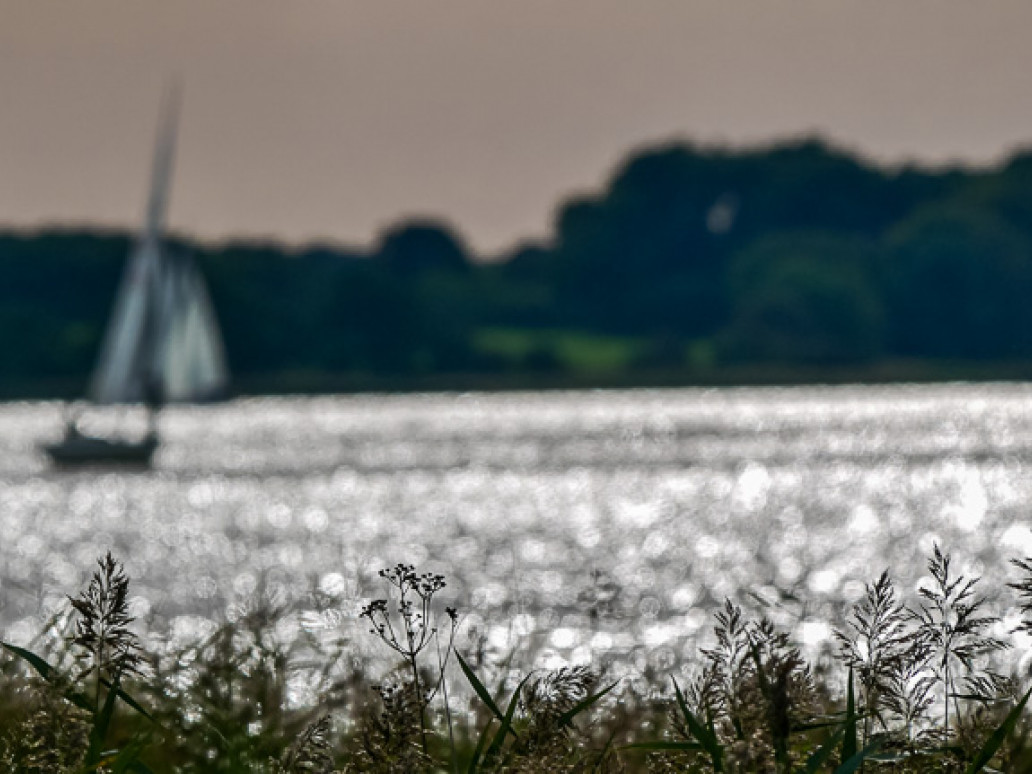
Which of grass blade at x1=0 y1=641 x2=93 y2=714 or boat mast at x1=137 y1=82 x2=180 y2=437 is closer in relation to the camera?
grass blade at x1=0 y1=641 x2=93 y2=714

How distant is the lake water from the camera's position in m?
21.9

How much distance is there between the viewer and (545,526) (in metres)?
62.3

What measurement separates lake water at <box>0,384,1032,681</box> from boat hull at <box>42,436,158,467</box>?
6.39 ft

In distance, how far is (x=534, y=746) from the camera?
416cm

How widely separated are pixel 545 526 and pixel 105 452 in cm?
2428

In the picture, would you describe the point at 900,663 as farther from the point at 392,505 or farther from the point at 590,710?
the point at 392,505

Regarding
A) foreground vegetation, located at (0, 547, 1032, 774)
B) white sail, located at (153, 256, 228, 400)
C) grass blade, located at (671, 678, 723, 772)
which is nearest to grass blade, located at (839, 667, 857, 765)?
foreground vegetation, located at (0, 547, 1032, 774)

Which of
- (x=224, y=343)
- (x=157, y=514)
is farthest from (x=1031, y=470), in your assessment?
(x=224, y=343)

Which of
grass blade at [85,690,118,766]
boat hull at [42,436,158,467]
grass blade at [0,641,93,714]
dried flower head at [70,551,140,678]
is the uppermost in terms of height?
boat hull at [42,436,158,467]

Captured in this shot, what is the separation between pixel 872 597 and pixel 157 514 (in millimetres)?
69111

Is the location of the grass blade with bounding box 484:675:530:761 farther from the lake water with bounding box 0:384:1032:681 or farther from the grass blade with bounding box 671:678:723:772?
the lake water with bounding box 0:384:1032:681

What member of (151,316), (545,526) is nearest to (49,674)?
(545,526)

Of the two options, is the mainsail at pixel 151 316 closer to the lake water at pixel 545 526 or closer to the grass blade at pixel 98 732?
the lake water at pixel 545 526

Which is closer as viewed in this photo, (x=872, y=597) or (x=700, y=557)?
(x=872, y=597)
